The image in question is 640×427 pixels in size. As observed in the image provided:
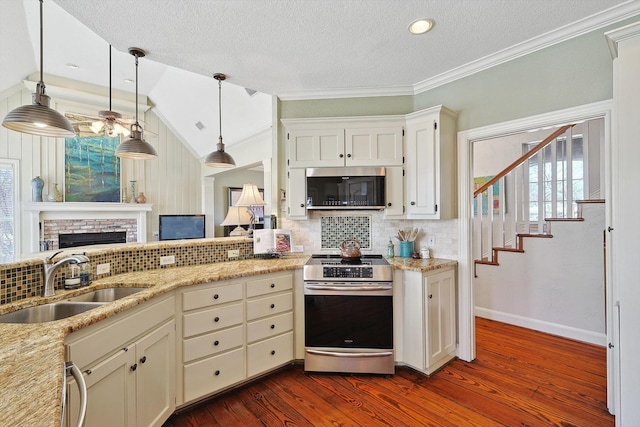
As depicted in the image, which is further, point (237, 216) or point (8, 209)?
point (8, 209)

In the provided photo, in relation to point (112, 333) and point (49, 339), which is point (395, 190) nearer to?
point (112, 333)

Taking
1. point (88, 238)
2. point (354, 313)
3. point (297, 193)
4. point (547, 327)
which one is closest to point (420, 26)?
point (297, 193)

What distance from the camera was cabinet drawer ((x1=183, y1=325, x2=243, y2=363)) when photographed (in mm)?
2062

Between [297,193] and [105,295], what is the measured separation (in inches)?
68.6

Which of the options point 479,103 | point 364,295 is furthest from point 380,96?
point 364,295

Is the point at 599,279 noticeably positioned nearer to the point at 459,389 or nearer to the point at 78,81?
the point at 459,389

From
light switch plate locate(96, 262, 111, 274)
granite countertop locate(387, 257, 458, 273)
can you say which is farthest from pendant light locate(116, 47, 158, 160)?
granite countertop locate(387, 257, 458, 273)

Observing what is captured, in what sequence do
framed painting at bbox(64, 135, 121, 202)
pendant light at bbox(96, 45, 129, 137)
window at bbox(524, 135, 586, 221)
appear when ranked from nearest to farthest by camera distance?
pendant light at bbox(96, 45, 129, 137) < window at bbox(524, 135, 586, 221) < framed painting at bbox(64, 135, 121, 202)

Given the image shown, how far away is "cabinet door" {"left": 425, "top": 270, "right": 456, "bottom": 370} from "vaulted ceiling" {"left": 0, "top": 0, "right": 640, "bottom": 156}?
1882mm

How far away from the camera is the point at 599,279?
9.99 feet

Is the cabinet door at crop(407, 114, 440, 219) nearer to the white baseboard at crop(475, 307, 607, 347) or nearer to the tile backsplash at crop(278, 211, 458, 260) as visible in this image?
the tile backsplash at crop(278, 211, 458, 260)

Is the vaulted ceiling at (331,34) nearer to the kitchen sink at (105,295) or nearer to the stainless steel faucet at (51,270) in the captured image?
the stainless steel faucet at (51,270)

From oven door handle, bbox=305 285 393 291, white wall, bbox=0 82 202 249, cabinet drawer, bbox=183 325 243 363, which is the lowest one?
cabinet drawer, bbox=183 325 243 363

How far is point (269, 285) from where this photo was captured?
2.46 meters
